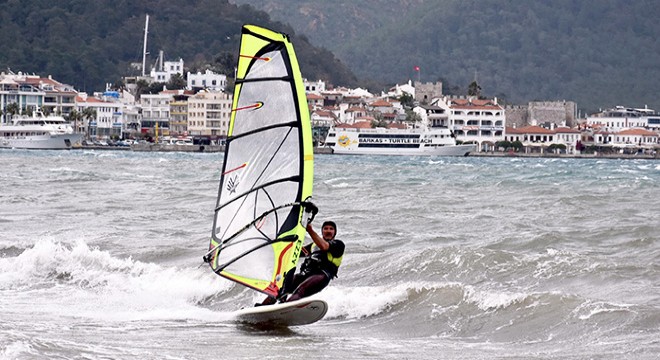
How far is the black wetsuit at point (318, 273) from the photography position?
1138cm

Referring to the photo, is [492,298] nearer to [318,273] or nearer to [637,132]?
[318,273]

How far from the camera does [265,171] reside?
1148 cm

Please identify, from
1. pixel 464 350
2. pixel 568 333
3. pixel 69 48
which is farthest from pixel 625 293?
pixel 69 48

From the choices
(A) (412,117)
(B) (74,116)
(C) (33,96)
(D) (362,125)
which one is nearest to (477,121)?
(A) (412,117)

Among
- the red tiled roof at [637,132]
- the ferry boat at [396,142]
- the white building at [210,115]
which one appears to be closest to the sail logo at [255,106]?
the ferry boat at [396,142]

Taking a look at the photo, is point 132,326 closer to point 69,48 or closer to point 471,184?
point 471,184

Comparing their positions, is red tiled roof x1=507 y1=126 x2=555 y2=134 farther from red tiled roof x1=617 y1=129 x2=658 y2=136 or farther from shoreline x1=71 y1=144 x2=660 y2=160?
shoreline x1=71 y1=144 x2=660 y2=160

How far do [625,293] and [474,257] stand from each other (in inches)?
107

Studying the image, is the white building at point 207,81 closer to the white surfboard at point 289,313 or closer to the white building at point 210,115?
the white building at point 210,115

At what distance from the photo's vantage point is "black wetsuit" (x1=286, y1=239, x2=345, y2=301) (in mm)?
11375

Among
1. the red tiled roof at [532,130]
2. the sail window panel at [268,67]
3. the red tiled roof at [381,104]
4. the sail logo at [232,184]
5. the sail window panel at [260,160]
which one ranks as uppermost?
the sail window panel at [268,67]

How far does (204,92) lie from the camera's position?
405 ft

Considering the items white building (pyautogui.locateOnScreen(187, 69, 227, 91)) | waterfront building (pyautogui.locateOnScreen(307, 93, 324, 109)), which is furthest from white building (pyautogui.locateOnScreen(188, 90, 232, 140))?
white building (pyautogui.locateOnScreen(187, 69, 227, 91))

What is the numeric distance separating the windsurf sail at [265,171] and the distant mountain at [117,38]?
13956 centimetres
